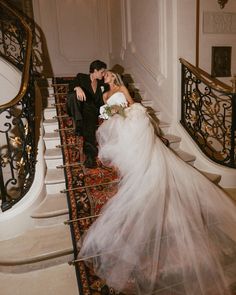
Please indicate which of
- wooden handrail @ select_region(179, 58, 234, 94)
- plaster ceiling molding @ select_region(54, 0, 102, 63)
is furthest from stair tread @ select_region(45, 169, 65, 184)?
plaster ceiling molding @ select_region(54, 0, 102, 63)

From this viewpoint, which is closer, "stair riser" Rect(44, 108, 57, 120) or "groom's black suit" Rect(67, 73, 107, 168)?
"groom's black suit" Rect(67, 73, 107, 168)

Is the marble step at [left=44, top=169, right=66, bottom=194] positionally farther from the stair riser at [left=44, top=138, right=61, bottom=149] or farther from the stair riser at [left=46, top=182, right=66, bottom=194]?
the stair riser at [left=44, top=138, right=61, bottom=149]

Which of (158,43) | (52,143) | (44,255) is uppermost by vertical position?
(158,43)

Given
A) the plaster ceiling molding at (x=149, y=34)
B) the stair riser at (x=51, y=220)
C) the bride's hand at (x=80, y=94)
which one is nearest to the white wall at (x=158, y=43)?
the plaster ceiling molding at (x=149, y=34)

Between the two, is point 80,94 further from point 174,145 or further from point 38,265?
point 38,265

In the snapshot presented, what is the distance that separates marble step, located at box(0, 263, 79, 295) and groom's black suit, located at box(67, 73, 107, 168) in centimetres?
133

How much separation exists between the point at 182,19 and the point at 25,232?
3.57m

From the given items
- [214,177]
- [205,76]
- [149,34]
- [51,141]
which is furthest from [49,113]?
[214,177]

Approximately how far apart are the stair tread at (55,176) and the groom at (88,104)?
0.33 meters

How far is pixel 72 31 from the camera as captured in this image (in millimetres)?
6477

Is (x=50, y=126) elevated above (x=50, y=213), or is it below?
above

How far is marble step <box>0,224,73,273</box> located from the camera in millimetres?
2404

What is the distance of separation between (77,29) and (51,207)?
5010 millimetres

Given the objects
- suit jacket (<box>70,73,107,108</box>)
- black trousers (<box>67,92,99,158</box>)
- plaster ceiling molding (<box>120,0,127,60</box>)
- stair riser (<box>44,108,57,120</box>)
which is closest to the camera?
black trousers (<box>67,92,99,158</box>)
